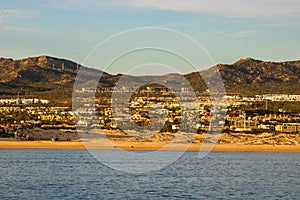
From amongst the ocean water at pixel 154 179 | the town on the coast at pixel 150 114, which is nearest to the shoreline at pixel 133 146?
the town on the coast at pixel 150 114

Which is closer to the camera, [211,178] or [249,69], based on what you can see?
[211,178]

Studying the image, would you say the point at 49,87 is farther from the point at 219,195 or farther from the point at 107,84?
the point at 219,195

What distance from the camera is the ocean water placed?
38.8m

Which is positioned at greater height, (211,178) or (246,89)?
(246,89)

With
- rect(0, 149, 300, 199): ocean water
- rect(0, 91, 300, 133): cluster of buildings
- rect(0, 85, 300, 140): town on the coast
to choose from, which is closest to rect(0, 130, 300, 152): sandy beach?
rect(0, 85, 300, 140): town on the coast

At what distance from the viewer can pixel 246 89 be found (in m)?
129

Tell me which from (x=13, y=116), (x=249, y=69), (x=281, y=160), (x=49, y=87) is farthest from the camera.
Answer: (x=249, y=69)

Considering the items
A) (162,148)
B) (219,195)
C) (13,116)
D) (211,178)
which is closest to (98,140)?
(162,148)

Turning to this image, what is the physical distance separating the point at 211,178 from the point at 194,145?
3511 centimetres

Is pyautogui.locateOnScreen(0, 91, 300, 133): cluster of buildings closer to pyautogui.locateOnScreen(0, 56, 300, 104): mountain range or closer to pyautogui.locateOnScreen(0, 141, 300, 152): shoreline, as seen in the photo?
pyautogui.locateOnScreen(0, 141, 300, 152): shoreline

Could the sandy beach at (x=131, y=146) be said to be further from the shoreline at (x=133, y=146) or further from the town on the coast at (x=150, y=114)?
the town on the coast at (x=150, y=114)

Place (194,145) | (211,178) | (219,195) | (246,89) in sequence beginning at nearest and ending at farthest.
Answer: (219,195), (211,178), (194,145), (246,89)

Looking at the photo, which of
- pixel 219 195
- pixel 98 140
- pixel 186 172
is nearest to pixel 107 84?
pixel 98 140

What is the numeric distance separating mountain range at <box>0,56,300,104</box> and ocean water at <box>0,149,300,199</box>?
159 ft
